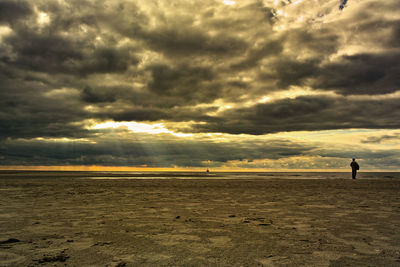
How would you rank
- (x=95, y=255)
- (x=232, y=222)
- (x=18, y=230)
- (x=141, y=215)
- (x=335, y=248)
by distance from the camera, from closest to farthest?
(x=95, y=255) → (x=335, y=248) → (x=18, y=230) → (x=232, y=222) → (x=141, y=215)

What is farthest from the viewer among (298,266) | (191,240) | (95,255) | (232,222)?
(232,222)

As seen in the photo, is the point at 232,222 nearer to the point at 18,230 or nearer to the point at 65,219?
the point at 65,219

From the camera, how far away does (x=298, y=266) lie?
422cm

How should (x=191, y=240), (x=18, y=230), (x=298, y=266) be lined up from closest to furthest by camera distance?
(x=298, y=266) → (x=191, y=240) → (x=18, y=230)

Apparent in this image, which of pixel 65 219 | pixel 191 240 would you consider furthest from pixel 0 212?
pixel 191 240

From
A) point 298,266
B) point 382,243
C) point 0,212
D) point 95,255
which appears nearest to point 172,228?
point 95,255

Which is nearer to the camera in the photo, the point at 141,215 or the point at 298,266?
the point at 298,266

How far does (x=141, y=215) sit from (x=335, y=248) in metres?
5.50

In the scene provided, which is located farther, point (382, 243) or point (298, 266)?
point (382, 243)

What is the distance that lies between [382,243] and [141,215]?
6.19 m

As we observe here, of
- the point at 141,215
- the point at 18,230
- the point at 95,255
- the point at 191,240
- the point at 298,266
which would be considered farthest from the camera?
the point at 141,215

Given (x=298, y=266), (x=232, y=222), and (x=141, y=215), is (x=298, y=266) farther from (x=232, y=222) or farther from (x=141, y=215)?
(x=141, y=215)

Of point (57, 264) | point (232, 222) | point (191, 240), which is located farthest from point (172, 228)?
point (57, 264)

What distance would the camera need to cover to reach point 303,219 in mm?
8062
